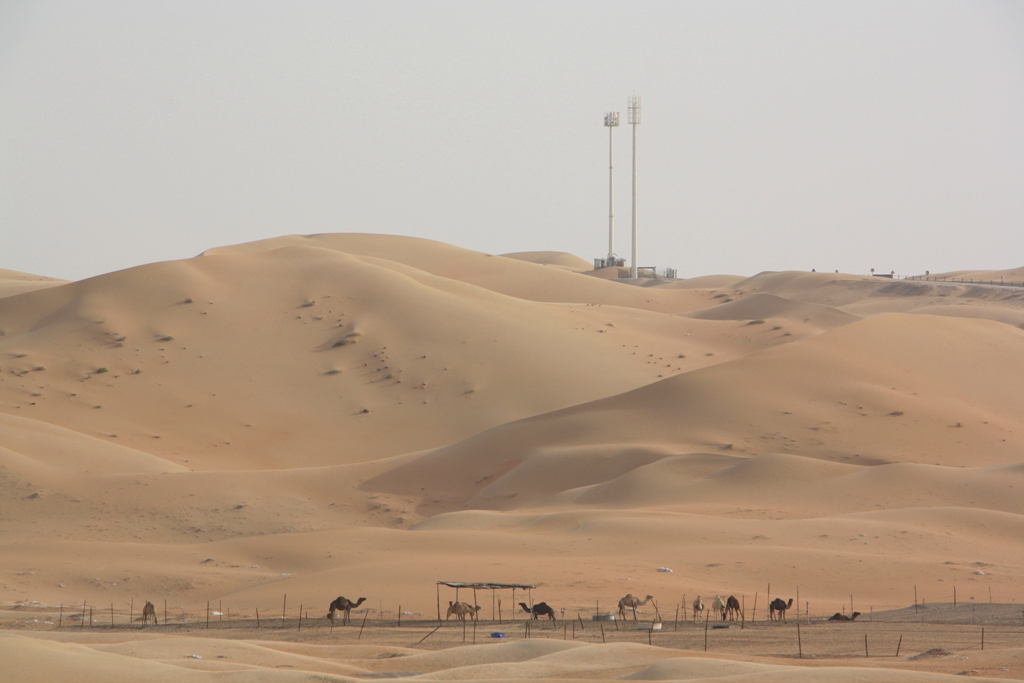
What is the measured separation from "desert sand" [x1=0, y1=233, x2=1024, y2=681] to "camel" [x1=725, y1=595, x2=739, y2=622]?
69cm

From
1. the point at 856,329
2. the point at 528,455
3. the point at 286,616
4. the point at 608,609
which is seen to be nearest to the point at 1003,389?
the point at 856,329

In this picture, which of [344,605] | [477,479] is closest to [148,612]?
[344,605]

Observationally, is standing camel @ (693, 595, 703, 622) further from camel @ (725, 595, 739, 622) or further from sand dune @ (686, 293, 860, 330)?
sand dune @ (686, 293, 860, 330)

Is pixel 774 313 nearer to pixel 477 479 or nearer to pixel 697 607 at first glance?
pixel 477 479

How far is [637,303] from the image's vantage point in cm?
9750

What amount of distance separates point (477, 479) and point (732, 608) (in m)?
22.7

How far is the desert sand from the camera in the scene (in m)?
20.3

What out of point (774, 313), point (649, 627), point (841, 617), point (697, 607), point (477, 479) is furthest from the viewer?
point (774, 313)

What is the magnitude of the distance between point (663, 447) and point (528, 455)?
5.49m

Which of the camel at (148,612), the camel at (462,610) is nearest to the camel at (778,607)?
the camel at (462,610)

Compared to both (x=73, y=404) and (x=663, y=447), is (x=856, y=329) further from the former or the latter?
(x=73, y=404)

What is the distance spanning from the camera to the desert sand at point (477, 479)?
20344mm

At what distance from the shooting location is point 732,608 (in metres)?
22.6

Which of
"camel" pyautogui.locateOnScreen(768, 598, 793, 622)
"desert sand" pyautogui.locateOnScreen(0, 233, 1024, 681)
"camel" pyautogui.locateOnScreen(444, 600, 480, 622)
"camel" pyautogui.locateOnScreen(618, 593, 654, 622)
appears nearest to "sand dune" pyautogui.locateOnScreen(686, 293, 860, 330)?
"desert sand" pyautogui.locateOnScreen(0, 233, 1024, 681)
